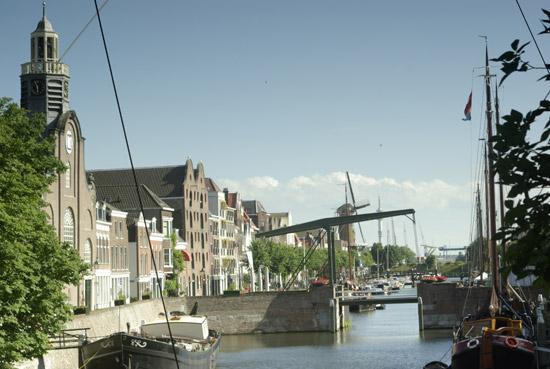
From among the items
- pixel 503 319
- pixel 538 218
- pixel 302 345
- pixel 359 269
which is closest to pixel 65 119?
pixel 302 345

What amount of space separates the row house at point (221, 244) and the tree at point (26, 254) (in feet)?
219

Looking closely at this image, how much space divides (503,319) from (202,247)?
2516 inches

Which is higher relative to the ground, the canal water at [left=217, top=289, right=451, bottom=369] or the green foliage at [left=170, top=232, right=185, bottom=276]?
the green foliage at [left=170, top=232, right=185, bottom=276]

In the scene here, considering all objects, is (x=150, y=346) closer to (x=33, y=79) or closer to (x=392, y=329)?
(x=33, y=79)

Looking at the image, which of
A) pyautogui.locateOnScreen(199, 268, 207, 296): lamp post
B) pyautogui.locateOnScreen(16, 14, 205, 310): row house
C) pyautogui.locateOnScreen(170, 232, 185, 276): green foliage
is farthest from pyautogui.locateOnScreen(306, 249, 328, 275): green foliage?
pyautogui.locateOnScreen(170, 232, 185, 276): green foliage

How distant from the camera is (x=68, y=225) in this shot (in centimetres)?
6172

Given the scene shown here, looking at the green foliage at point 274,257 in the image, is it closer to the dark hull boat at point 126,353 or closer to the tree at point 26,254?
the dark hull boat at point 126,353

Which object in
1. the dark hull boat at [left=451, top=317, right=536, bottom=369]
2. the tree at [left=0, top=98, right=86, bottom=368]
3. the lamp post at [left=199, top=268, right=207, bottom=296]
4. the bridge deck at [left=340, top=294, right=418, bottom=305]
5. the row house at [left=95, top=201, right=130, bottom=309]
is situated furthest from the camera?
the lamp post at [left=199, top=268, right=207, bottom=296]

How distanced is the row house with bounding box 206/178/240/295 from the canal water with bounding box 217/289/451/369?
1048 inches

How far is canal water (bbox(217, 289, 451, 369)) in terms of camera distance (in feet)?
169

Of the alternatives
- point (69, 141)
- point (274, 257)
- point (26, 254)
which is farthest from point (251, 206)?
point (26, 254)

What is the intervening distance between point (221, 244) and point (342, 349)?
4856cm

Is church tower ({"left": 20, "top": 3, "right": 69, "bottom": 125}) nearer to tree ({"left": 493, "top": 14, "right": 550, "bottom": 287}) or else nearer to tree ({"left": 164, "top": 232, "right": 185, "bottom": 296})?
tree ({"left": 164, "top": 232, "right": 185, "bottom": 296})

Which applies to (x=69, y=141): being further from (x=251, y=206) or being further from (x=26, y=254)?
(x=251, y=206)
